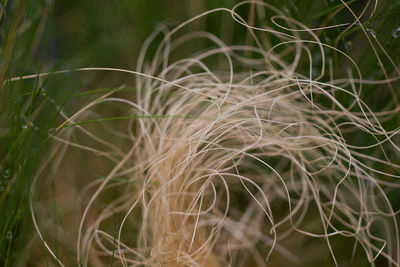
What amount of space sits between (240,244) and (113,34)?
429mm

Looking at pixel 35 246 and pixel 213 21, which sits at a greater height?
pixel 213 21

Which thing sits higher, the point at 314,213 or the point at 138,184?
the point at 138,184

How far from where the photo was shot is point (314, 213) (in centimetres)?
59

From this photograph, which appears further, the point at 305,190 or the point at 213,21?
the point at 213,21

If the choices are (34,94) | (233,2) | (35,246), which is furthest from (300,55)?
(35,246)

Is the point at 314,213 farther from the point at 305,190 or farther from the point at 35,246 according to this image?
the point at 35,246

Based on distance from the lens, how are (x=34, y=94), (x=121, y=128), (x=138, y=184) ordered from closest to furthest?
(x=34, y=94) < (x=138, y=184) < (x=121, y=128)

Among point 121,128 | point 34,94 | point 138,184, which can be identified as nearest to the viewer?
point 34,94

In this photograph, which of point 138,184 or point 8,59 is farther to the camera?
point 138,184

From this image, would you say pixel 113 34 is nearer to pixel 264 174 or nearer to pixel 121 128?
pixel 121 128

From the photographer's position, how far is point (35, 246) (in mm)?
536

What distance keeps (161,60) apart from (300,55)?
23 cm

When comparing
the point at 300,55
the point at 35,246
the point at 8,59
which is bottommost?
the point at 35,246

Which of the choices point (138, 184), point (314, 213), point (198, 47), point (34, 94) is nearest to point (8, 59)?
point (34, 94)
